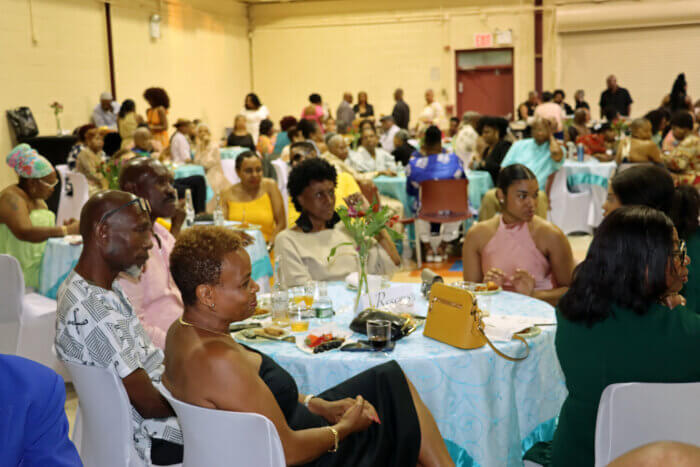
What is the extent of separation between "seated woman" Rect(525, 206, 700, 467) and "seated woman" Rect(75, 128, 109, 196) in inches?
221

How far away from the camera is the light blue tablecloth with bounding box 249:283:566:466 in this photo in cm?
237

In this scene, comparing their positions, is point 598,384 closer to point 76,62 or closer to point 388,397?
point 388,397

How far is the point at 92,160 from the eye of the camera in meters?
7.47

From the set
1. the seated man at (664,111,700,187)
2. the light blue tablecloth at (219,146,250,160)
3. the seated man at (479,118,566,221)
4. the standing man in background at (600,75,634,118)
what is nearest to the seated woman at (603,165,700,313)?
the seated man at (664,111,700,187)

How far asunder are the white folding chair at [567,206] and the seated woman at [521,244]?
14.9 feet

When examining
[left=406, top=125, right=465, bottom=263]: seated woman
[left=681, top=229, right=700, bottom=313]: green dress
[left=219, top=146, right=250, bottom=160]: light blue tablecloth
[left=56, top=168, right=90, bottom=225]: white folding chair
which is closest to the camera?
[left=681, top=229, right=700, bottom=313]: green dress

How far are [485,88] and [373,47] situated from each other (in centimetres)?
289

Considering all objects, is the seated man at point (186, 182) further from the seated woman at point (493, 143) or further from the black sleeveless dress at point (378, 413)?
the black sleeveless dress at point (378, 413)

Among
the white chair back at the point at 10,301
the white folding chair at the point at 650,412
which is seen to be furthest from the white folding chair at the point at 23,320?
the white folding chair at the point at 650,412

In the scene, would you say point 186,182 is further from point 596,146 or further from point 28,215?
point 596,146

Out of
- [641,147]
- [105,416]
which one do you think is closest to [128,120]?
[641,147]

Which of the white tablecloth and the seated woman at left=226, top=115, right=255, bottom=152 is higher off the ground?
the seated woman at left=226, top=115, right=255, bottom=152

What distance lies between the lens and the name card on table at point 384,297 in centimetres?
284

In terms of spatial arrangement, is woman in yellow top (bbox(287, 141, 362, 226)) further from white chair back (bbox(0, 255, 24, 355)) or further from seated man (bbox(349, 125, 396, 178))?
seated man (bbox(349, 125, 396, 178))
